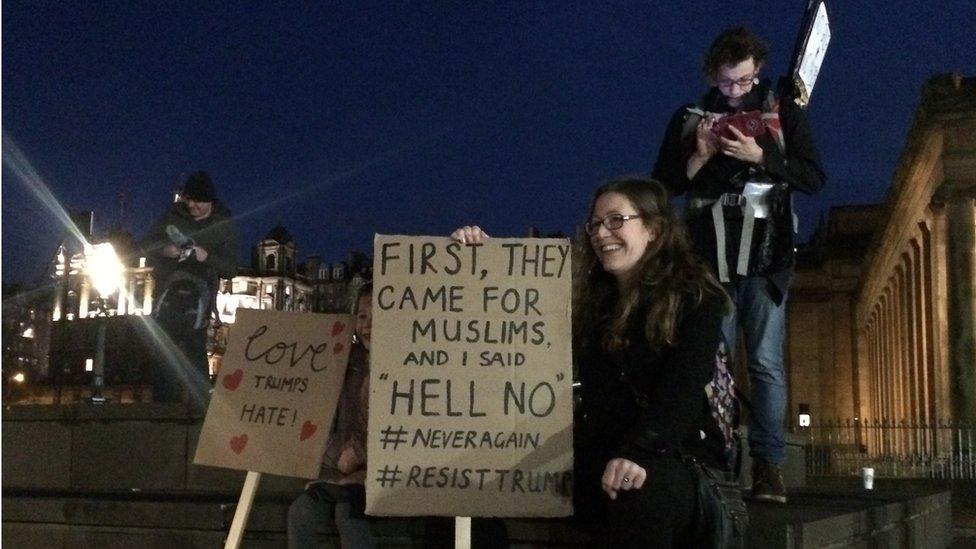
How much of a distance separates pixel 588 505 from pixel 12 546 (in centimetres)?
472

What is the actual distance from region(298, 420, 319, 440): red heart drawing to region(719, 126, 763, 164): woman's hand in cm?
254

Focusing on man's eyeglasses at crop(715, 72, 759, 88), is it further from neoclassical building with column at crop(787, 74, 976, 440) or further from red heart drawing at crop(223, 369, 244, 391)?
neoclassical building with column at crop(787, 74, 976, 440)

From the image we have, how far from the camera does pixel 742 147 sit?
5879 mm

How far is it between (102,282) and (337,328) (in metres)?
9.37

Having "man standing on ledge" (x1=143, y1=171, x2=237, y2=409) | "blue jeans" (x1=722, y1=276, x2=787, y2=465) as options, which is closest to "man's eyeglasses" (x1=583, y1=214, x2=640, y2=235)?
"blue jeans" (x1=722, y1=276, x2=787, y2=465)

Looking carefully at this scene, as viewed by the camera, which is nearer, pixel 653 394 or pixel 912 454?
pixel 653 394

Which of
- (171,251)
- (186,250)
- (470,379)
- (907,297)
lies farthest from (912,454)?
(470,379)

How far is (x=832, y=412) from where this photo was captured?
61.7 m

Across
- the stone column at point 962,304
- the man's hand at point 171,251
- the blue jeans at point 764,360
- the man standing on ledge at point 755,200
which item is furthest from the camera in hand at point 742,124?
the stone column at point 962,304

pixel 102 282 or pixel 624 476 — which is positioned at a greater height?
pixel 102 282

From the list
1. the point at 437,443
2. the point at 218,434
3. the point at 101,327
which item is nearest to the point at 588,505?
the point at 437,443

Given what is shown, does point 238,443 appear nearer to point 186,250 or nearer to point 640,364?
point 640,364

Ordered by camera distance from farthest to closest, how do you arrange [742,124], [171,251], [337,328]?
1. [171,251]
2. [742,124]
3. [337,328]

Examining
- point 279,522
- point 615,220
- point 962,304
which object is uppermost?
point 962,304
